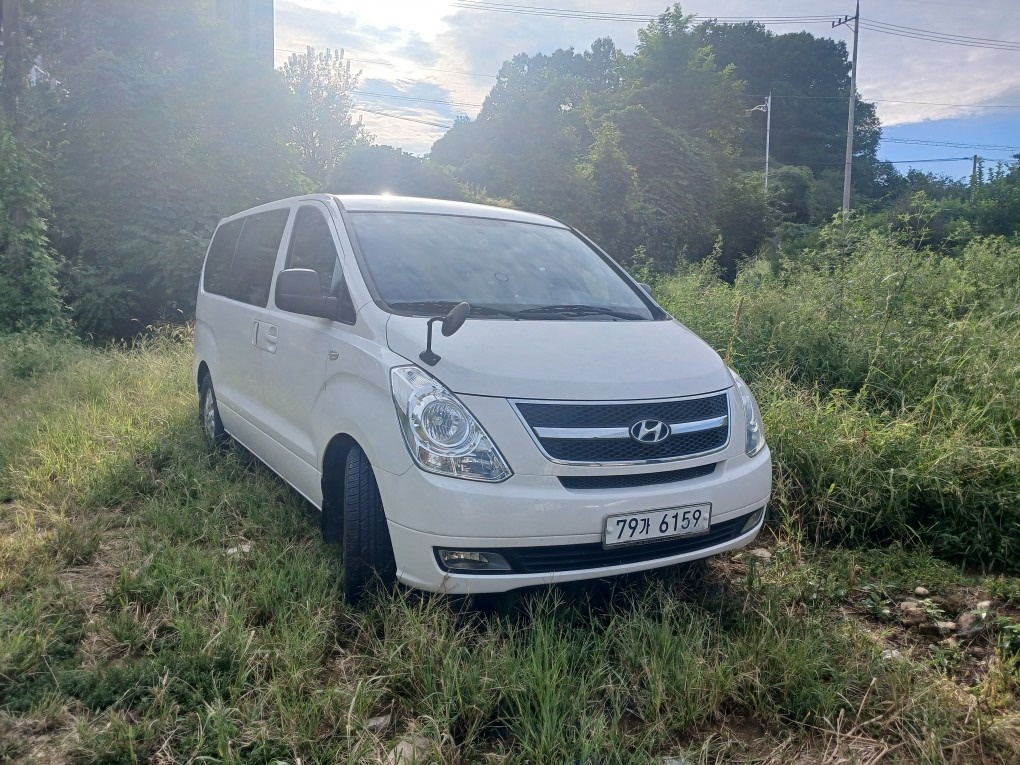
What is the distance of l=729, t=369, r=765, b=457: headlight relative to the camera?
303 cm

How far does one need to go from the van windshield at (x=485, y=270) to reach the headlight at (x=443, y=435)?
0.56m

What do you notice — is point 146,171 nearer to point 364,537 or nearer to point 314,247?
point 314,247

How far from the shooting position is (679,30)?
110 feet

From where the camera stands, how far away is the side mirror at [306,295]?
3150 mm

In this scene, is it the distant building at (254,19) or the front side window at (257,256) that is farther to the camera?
the distant building at (254,19)

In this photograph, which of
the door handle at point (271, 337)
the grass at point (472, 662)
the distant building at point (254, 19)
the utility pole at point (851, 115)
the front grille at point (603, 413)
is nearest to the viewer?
the grass at point (472, 662)

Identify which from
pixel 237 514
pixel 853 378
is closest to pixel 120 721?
pixel 237 514

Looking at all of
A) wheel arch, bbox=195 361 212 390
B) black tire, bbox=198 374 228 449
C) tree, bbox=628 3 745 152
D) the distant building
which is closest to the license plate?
black tire, bbox=198 374 228 449

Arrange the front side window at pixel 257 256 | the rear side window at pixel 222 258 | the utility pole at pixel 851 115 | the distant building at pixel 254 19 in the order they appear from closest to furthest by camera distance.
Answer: the front side window at pixel 257 256, the rear side window at pixel 222 258, the distant building at pixel 254 19, the utility pole at pixel 851 115

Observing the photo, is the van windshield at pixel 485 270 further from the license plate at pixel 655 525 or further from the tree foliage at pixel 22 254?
the tree foliage at pixel 22 254

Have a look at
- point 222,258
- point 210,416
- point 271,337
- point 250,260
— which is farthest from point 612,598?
point 222,258

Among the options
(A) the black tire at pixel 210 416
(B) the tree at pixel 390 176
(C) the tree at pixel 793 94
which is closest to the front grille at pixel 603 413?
(A) the black tire at pixel 210 416

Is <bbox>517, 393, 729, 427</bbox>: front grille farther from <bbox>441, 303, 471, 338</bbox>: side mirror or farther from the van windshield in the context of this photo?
the van windshield

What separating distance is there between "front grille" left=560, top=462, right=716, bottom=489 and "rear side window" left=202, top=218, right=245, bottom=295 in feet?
10.7
